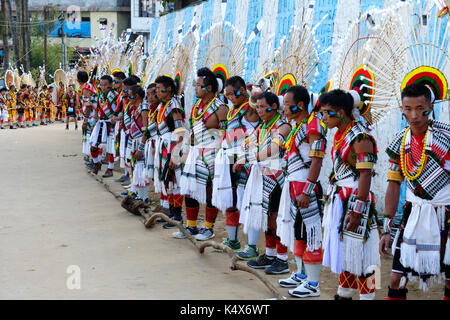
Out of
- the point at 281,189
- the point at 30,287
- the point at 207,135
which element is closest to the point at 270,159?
the point at 281,189

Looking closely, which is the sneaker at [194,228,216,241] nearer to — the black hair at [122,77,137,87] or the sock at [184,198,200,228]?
the sock at [184,198,200,228]

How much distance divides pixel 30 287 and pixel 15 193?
185 inches

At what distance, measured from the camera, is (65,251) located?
220 inches

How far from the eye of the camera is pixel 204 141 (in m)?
5.94

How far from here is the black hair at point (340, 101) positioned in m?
3.82

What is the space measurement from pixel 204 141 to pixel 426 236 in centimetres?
303

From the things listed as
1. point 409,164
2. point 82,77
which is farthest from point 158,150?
point 82,77

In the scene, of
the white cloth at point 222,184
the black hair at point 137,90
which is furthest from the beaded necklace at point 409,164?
the black hair at point 137,90

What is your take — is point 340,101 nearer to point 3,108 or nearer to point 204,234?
point 204,234

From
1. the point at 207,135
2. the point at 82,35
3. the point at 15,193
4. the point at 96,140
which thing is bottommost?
the point at 15,193

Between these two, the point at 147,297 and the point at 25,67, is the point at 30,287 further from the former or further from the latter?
the point at 25,67

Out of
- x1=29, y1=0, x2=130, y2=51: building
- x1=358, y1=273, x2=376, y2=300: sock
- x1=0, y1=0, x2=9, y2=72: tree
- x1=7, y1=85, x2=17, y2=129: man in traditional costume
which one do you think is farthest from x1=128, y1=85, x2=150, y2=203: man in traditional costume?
x1=29, y1=0, x2=130, y2=51: building

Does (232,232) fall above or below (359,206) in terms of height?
below

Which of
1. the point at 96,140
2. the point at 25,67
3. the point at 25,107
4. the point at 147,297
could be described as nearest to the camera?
the point at 147,297
